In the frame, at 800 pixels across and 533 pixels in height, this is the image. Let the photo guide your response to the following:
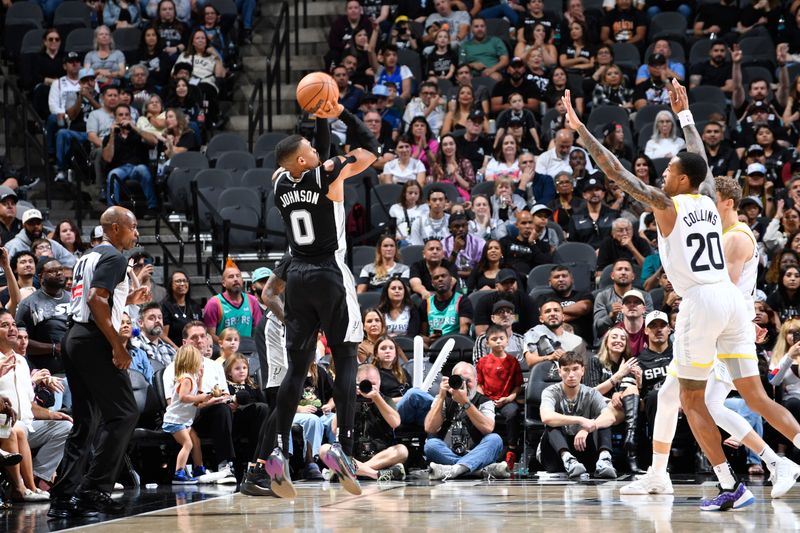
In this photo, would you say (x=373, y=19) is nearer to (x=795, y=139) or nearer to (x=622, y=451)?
(x=795, y=139)

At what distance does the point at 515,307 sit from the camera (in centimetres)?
1206

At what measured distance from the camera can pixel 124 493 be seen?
363 inches

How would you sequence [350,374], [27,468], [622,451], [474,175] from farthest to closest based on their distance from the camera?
[474,175] → [622,451] → [27,468] → [350,374]

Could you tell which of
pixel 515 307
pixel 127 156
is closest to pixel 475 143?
pixel 515 307

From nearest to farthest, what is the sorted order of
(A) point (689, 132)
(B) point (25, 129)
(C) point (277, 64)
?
1. (A) point (689, 132)
2. (B) point (25, 129)
3. (C) point (277, 64)

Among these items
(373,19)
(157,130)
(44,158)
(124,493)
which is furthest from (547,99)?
(124,493)

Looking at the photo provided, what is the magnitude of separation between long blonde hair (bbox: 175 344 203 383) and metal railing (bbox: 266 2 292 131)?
22.3ft

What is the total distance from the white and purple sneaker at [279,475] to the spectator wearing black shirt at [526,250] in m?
6.38

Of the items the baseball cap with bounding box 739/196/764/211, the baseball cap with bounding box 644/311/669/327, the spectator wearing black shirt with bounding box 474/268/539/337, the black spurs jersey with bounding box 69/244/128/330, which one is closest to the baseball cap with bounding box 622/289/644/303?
the baseball cap with bounding box 644/311/669/327

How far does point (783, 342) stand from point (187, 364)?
5202 millimetres

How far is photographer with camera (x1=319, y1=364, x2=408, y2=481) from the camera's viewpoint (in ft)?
33.2

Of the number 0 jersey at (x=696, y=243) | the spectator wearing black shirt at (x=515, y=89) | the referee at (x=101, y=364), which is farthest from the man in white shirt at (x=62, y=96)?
the number 0 jersey at (x=696, y=243)

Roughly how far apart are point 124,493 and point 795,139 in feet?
32.5

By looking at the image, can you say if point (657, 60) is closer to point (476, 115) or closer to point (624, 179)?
point (476, 115)
